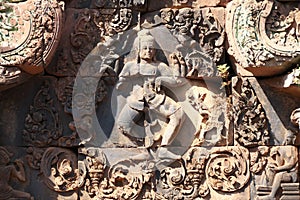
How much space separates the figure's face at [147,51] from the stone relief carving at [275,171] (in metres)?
1.39

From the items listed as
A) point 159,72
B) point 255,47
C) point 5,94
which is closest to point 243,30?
point 255,47

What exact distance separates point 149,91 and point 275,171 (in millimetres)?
1473

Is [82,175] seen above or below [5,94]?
below

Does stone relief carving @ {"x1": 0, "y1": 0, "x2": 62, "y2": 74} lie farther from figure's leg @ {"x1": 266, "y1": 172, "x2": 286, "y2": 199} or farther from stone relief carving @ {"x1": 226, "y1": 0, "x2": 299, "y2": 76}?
figure's leg @ {"x1": 266, "y1": 172, "x2": 286, "y2": 199}

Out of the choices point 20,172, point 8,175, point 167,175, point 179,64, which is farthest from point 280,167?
point 8,175

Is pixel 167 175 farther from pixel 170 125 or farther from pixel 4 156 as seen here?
A: pixel 4 156

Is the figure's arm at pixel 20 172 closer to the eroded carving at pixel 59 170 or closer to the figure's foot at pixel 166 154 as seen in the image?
the eroded carving at pixel 59 170

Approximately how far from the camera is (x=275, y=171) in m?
Answer: 9.34

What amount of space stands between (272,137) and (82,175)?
1904 millimetres

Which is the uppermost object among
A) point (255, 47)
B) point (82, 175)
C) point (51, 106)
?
point (255, 47)

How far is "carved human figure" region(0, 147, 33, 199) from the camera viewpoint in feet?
30.7

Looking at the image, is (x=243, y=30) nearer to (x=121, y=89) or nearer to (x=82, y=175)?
(x=121, y=89)

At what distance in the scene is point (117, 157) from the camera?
9570 millimetres

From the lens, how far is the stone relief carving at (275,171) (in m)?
9.27
